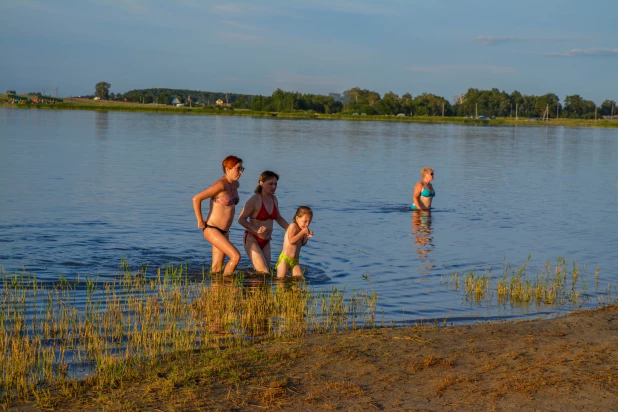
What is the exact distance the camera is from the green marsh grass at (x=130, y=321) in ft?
23.4

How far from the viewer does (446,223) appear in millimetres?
21031

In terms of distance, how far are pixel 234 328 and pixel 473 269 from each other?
6.83 meters

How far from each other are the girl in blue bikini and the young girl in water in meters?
9.97

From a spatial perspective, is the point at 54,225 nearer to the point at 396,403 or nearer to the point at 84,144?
the point at 396,403

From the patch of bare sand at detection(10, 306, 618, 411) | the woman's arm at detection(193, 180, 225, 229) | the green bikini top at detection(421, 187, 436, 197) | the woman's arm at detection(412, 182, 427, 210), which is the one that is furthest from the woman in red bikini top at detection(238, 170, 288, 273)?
the green bikini top at detection(421, 187, 436, 197)

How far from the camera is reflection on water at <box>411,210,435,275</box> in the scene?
14.8 metres

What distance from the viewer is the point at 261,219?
12.4 metres

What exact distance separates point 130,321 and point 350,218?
510 inches

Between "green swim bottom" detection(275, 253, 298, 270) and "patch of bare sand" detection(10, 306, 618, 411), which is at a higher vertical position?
"green swim bottom" detection(275, 253, 298, 270)

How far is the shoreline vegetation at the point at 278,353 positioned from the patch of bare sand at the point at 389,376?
0.02m

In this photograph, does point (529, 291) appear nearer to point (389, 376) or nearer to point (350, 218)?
point (389, 376)

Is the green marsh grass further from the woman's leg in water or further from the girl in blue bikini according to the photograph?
the girl in blue bikini

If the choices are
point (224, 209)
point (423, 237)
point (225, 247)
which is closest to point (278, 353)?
point (225, 247)

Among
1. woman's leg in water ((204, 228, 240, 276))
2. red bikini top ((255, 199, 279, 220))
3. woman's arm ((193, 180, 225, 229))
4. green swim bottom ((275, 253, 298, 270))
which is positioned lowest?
green swim bottom ((275, 253, 298, 270))
